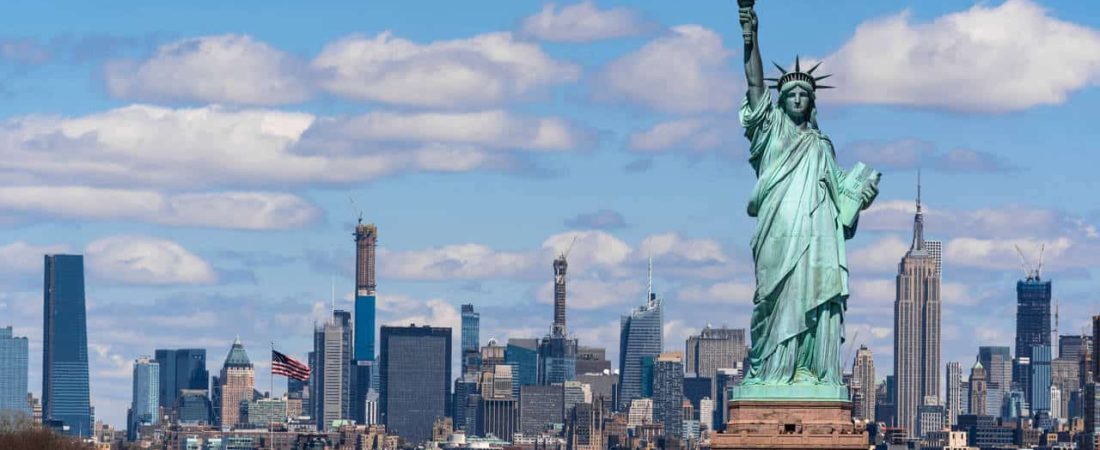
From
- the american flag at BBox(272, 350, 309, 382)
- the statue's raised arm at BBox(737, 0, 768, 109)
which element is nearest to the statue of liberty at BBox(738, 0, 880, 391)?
the statue's raised arm at BBox(737, 0, 768, 109)

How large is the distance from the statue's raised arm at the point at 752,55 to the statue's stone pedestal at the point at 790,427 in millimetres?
6290

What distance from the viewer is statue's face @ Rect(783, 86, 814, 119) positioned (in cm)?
7481

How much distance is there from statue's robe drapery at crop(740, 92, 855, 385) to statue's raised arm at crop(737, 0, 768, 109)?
A: 218 millimetres

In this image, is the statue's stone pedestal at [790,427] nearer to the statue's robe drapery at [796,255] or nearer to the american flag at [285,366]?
the statue's robe drapery at [796,255]

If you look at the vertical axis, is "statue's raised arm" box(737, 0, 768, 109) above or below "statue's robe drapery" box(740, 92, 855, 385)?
above

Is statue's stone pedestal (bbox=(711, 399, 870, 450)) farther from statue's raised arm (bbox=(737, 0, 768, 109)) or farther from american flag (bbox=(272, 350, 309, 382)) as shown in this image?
american flag (bbox=(272, 350, 309, 382))

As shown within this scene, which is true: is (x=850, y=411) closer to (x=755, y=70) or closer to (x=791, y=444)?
(x=791, y=444)

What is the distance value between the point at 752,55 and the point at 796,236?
3.86 meters

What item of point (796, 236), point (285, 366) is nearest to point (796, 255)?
point (796, 236)

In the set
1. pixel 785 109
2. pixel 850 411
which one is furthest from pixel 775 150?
pixel 850 411

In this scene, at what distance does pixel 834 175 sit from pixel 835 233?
4.02ft

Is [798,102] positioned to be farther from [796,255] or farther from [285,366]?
[285,366]

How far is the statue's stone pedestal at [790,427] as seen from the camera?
240 ft

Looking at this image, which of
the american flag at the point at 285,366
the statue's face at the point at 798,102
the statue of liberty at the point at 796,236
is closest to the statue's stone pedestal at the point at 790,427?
the statue of liberty at the point at 796,236
